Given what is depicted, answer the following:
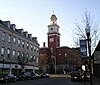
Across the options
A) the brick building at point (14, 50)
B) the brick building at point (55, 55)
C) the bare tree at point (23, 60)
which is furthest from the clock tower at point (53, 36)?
the bare tree at point (23, 60)

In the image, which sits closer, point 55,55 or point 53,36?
point 55,55

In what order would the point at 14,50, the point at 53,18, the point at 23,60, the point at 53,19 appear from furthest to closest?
the point at 53,19 < the point at 53,18 < the point at 23,60 < the point at 14,50

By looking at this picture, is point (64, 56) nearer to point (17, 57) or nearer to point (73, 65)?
point (73, 65)

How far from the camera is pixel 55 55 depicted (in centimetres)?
10244

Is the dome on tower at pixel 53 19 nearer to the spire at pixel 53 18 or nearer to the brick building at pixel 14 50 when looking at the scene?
the spire at pixel 53 18

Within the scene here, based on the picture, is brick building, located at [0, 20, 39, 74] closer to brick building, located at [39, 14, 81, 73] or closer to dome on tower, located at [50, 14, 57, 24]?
brick building, located at [39, 14, 81, 73]

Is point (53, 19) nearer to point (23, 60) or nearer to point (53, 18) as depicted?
point (53, 18)

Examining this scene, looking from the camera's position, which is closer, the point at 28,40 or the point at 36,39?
the point at 28,40

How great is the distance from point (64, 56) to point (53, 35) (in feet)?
36.3

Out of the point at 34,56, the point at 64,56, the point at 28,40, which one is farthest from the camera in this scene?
the point at 64,56

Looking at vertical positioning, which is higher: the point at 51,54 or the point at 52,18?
the point at 52,18

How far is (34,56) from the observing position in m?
67.8

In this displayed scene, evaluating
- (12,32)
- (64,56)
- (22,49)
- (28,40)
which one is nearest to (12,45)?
(12,32)

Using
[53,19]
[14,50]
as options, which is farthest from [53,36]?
[14,50]
